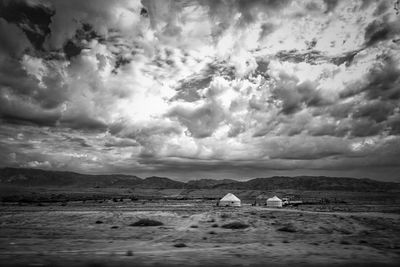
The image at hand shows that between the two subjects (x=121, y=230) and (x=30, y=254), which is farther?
(x=121, y=230)

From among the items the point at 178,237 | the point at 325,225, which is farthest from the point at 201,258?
the point at 325,225

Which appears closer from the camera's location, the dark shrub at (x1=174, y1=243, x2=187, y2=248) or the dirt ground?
the dirt ground

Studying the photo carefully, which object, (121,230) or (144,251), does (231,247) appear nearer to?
(144,251)

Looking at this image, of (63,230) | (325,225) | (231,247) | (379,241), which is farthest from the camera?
(325,225)

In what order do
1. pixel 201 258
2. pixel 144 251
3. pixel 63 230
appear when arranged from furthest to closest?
pixel 63 230, pixel 144 251, pixel 201 258

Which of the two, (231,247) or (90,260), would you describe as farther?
(231,247)

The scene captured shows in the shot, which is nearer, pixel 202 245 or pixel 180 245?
pixel 180 245

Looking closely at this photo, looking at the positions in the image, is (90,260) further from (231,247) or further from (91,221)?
(91,221)

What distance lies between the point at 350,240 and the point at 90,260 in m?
22.6

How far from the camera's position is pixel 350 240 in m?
29.6

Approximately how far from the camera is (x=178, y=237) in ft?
100

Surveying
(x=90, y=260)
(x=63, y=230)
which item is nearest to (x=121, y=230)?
(x=63, y=230)

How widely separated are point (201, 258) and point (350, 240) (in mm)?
16387

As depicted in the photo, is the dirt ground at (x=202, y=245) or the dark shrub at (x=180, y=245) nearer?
the dirt ground at (x=202, y=245)
